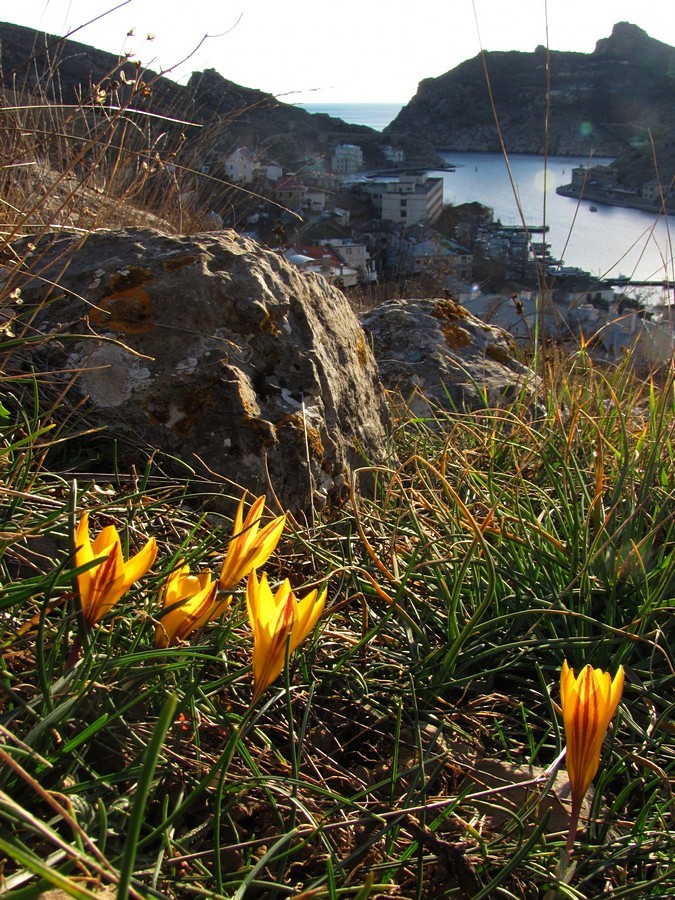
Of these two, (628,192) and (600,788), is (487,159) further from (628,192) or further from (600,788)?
(600,788)

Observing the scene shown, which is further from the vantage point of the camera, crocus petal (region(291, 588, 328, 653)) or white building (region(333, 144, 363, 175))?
white building (region(333, 144, 363, 175))

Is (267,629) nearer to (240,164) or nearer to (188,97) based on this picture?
(188,97)

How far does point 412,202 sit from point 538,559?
77.9 feet

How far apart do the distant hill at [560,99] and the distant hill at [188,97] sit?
10.3 metres

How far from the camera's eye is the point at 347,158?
96.5 feet

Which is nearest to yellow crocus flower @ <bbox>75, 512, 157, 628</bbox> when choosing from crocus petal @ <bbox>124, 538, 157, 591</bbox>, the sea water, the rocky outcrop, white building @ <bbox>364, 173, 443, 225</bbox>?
crocus petal @ <bbox>124, 538, 157, 591</bbox>

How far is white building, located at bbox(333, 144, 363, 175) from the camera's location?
28233 mm

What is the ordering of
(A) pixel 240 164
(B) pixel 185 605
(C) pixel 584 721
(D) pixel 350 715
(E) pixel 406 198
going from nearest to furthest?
(C) pixel 584 721 → (B) pixel 185 605 → (D) pixel 350 715 → (A) pixel 240 164 → (E) pixel 406 198

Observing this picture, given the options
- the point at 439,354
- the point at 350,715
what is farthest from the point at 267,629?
the point at 439,354

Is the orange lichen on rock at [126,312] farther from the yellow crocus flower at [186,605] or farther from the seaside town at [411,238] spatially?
the seaside town at [411,238]

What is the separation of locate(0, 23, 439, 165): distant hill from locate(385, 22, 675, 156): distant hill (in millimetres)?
10268

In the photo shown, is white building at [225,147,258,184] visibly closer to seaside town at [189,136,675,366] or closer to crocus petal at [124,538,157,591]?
seaside town at [189,136,675,366]

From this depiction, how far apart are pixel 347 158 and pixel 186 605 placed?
101ft

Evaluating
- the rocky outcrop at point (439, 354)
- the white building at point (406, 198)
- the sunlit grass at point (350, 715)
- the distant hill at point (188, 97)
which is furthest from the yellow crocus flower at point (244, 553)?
the white building at point (406, 198)
